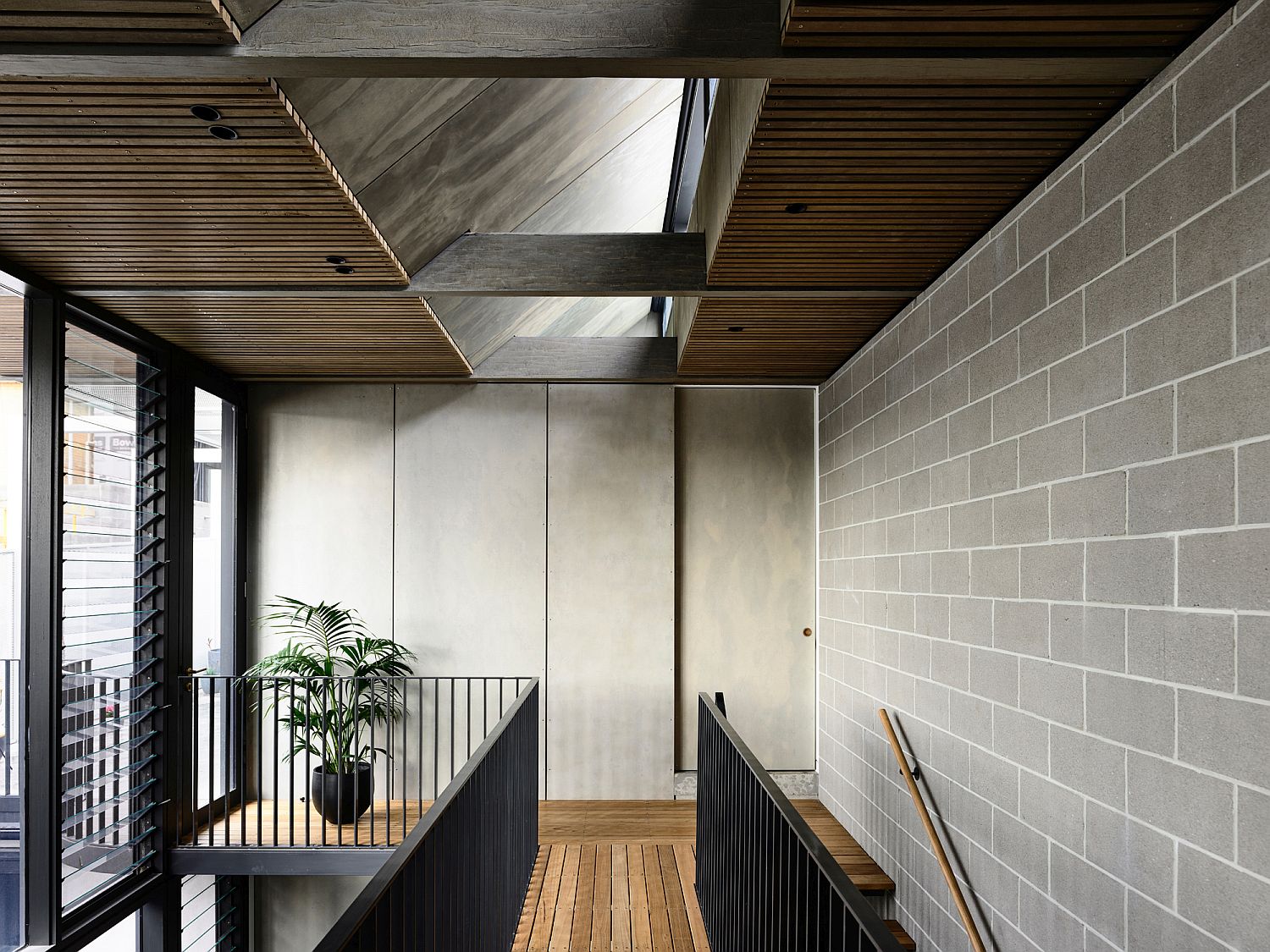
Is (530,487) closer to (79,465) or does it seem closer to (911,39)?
(79,465)

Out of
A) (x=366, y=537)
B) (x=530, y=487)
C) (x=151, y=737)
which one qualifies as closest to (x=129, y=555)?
(x=151, y=737)

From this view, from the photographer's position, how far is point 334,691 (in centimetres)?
628

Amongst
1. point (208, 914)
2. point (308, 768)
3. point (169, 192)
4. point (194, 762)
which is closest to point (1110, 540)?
point (169, 192)

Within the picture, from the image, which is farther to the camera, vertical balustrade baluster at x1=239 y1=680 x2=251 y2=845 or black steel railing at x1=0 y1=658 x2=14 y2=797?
vertical balustrade baluster at x1=239 y1=680 x2=251 y2=845

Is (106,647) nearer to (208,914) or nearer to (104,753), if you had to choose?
(104,753)

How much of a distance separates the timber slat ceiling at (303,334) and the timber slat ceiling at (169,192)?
396 millimetres

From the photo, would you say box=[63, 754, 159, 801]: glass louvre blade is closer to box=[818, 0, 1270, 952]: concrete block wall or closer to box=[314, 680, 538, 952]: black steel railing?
box=[314, 680, 538, 952]: black steel railing

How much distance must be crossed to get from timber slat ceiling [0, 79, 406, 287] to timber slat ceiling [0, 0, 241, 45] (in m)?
0.20

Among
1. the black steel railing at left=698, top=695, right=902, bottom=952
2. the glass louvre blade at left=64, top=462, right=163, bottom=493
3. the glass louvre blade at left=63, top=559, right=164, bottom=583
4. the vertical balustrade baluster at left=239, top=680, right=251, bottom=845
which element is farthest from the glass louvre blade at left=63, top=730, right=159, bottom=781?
the black steel railing at left=698, top=695, right=902, bottom=952

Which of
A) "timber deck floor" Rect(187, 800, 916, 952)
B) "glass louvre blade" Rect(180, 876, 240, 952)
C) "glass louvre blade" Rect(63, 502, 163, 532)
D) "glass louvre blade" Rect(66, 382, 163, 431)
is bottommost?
"glass louvre blade" Rect(180, 876, 240, 952)

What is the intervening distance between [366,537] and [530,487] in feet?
3.86

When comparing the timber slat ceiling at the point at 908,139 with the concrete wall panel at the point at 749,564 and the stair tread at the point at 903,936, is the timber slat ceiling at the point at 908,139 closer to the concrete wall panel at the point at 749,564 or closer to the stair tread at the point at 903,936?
the concrete wall panel at the point at 749,564

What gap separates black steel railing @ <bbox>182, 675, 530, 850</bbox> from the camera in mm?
5598

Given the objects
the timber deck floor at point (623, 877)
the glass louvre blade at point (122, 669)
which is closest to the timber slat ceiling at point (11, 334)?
the glass louvre blade at point (122, 669)
